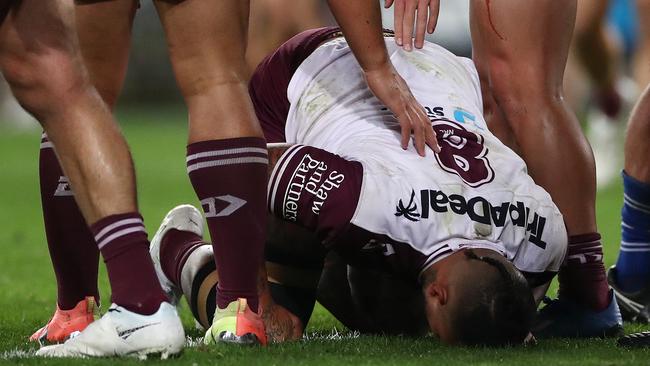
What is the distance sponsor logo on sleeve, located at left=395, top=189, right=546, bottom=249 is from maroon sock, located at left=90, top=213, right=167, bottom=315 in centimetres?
72

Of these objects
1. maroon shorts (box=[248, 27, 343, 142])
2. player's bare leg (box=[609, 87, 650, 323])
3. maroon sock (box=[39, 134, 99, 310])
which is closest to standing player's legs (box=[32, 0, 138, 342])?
maroon sock (box=[39, 134, 99, 310])

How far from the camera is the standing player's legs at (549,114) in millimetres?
4148

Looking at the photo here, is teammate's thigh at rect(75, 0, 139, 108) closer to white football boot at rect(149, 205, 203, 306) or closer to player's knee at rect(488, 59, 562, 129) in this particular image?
white football boot at rect(149, 205, 203, 306)

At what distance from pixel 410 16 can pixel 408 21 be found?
2 centimetres

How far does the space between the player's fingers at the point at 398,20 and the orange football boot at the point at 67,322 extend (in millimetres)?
1172

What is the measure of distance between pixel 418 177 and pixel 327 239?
0.30 metres

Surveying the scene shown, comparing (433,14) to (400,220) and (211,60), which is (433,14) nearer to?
(400,220)

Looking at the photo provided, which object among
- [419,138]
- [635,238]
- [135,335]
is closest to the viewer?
[135,335]

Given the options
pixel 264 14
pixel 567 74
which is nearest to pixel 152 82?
pixel 567 74

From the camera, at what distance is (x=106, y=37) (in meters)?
3.79

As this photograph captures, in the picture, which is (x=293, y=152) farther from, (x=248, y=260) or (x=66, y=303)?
(x=66, y=303)

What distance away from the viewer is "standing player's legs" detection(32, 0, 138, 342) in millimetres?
3760

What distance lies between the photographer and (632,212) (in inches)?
186

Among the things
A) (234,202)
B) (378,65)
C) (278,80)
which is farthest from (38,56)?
(278,80)
